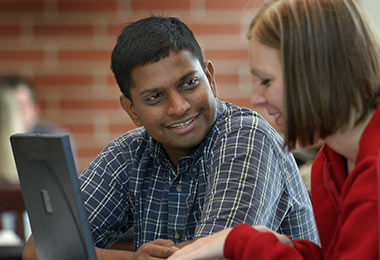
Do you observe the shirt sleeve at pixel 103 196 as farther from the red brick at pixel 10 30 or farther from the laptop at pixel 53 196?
the red brick at pixel 10 30

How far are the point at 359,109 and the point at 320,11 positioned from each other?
164 millimetres

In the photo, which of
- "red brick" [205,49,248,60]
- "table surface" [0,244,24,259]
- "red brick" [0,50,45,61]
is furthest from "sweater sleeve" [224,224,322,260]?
"red brick" [0,50,45,61]

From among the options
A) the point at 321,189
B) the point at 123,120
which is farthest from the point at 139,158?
the point at 123,120

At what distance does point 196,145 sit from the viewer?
5.13 ft

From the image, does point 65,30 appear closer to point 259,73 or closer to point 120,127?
point 120,127

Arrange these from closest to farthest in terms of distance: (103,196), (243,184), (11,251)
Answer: (243,184) < (103,196) < (11,251)

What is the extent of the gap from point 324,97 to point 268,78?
0.34 feet

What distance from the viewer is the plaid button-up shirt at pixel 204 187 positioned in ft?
4.41

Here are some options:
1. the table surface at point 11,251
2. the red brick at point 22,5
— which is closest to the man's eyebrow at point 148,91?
the table surface at point 11,251

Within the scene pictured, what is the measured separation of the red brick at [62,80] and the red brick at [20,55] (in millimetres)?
105

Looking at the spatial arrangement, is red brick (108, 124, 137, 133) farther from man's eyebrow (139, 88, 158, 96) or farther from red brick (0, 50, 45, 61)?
man's eyebrow (139, 88, 158, 96)

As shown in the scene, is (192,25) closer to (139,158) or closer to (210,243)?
(139,158)

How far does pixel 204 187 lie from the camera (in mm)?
1521

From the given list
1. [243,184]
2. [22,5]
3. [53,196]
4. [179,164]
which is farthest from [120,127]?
[53,196]
